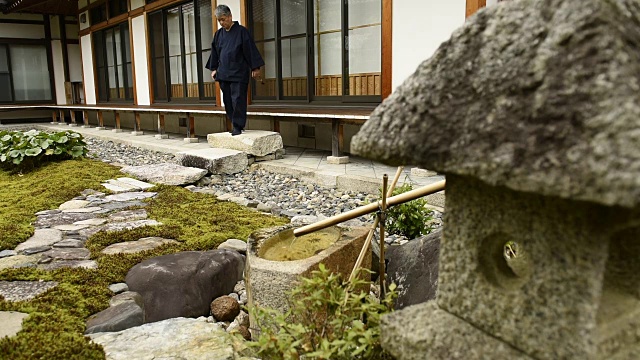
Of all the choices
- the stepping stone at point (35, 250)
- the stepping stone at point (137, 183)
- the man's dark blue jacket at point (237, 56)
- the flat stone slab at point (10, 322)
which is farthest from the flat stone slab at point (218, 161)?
the flat stone slab at point (10, 322)

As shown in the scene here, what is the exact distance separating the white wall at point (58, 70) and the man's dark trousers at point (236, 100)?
12.5m

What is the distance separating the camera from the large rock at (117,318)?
Answer: 2527 millimetres

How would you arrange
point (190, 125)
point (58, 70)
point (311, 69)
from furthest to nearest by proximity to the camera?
point (58, 70) → point (190, 125) → point (311, 69)

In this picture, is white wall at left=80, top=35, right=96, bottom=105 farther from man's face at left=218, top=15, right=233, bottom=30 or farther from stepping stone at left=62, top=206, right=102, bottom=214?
stepping stone at left=62, top=206, right=102, bottom=214

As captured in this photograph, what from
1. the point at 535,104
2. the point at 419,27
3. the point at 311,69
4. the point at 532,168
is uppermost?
the point at 419,27

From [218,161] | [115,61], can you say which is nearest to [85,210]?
[218,161]

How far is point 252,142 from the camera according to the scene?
23.7 feet

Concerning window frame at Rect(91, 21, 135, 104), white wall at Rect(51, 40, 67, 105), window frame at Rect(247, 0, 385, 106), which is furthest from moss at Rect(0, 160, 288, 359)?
white wall at Rect(51, 40, 67, 105)

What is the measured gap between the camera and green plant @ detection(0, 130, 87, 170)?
25.4 feet

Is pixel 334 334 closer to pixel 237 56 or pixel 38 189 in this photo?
pixel 38 189

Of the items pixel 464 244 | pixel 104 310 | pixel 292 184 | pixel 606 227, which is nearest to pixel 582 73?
pixel 606 227

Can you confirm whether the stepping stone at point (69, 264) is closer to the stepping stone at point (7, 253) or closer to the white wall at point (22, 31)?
the stepping stone at point (7, 253)

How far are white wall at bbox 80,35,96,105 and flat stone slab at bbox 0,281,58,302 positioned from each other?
13.8 m

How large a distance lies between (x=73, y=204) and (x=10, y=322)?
3.19 m
